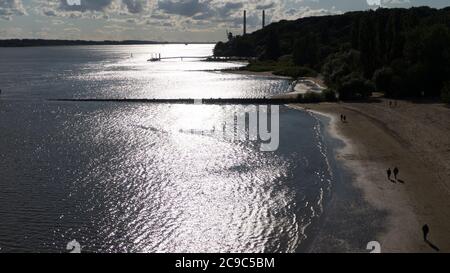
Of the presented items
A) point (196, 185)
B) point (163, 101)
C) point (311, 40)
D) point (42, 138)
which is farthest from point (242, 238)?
point (311, 40)

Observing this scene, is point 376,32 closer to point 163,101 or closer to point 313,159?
point 163,101

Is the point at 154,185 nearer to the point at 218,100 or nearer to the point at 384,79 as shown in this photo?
the point at 218,100

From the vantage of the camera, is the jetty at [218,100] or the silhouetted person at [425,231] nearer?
the silhouetted person at [425,231]

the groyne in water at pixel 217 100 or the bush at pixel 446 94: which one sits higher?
the bush at pixel 446 94

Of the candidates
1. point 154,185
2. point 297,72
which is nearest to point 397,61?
point 297,72

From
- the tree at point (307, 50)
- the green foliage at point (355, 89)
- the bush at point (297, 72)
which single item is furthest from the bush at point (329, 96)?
the tree at point (307, 50)

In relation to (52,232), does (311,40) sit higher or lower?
higher

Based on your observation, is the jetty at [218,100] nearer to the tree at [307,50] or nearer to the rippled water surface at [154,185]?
the rippled water surface at [154,185]
